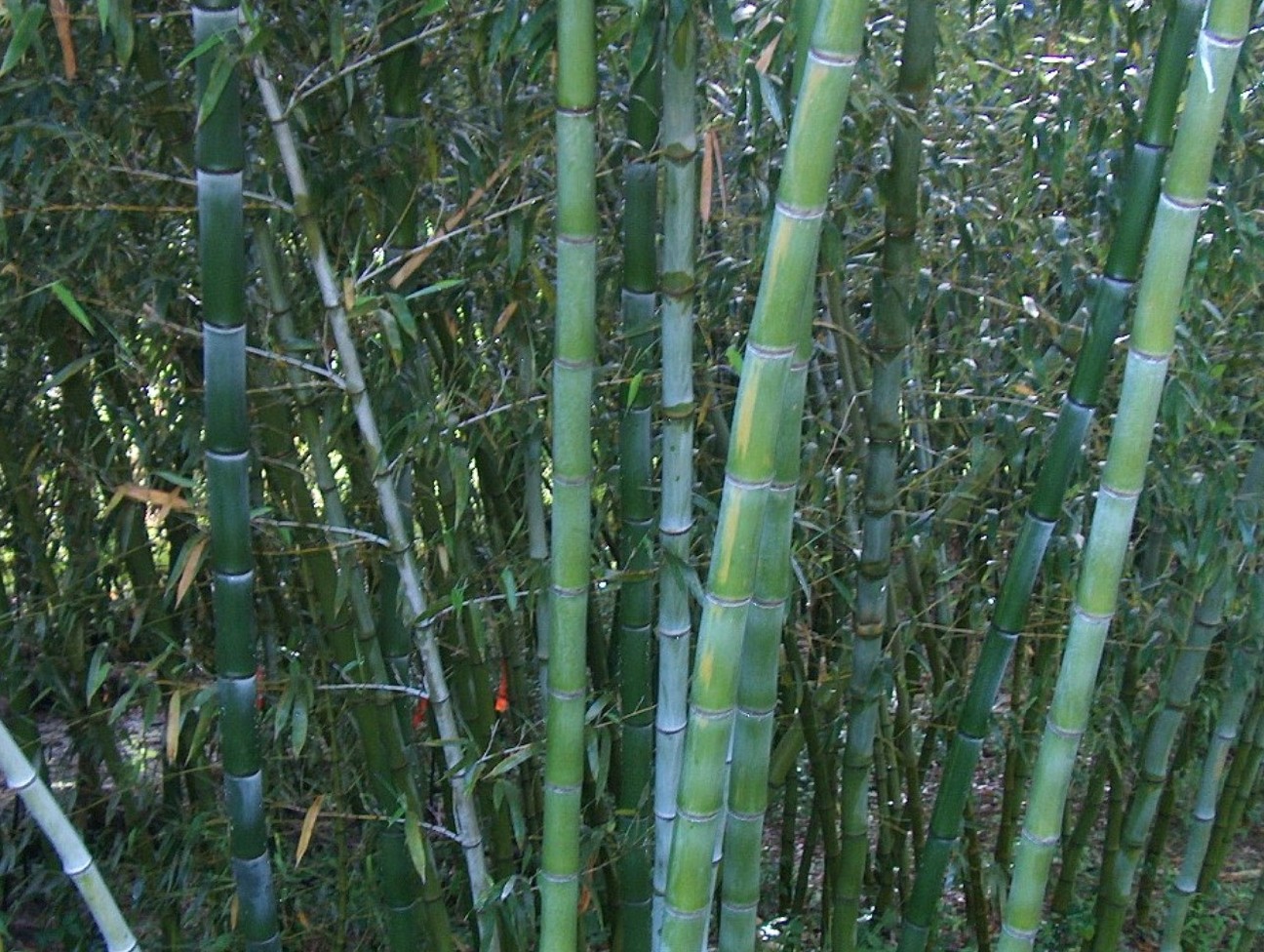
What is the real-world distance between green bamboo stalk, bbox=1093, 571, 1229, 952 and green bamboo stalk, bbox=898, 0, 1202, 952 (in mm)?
670

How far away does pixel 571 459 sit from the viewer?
1.79 meters

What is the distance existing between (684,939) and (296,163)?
133cm

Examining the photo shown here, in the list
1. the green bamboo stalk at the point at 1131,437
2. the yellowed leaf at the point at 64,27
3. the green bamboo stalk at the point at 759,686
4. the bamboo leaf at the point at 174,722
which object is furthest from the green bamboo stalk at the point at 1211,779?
the yellowed leaf at the point at 64,27

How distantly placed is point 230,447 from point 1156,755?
2.10 meters

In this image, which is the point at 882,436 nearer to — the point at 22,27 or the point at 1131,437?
the point at 1131,437

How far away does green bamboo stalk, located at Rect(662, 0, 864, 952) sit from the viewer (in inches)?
54.0

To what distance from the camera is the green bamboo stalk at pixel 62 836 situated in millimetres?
Result: 1735

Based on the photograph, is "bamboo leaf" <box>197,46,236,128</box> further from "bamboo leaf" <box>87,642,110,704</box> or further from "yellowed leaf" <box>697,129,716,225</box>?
"bamboo leaf" <box>87,642,110,704</box>

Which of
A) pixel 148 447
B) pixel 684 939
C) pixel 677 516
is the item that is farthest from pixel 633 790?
pixel 148 447

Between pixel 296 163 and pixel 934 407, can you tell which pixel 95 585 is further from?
pixel 934 407

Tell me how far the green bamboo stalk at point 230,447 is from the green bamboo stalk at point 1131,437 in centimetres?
124

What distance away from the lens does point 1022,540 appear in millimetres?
1998

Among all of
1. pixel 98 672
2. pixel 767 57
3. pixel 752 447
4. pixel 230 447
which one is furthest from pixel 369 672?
pixel 767 57

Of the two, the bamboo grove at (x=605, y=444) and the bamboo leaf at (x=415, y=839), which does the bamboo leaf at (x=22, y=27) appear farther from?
the bamboo leaf at (x=415, y=839)
